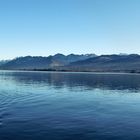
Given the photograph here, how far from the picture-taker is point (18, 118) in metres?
40.1

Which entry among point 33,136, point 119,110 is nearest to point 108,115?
point 119,110

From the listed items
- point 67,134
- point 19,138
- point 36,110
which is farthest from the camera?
point 36,110

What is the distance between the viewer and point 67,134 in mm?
32125

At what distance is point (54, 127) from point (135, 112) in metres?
16.9

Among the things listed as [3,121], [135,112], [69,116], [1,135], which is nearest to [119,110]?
[135,112]

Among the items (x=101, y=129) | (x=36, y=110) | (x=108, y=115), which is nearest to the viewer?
(x=101, y=129)

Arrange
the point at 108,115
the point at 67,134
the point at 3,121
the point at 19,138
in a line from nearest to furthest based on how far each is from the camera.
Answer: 1. the point at 19,138
2. the point at 67,134
3. the point at 3,121
4. the point at 108,115

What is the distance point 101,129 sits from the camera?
3481 cm

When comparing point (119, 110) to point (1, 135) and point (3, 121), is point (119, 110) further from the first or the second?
point (1, 135)

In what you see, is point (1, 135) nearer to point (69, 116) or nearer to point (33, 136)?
point (33, 136)

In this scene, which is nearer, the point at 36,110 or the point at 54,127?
the point at 54,127

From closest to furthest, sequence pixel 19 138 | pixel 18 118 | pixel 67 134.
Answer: pixel 19 138 < pixel 67 134 < pixel 18 118

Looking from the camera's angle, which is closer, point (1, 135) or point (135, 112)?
point (1, 135)

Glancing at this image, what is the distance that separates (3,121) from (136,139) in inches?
657
